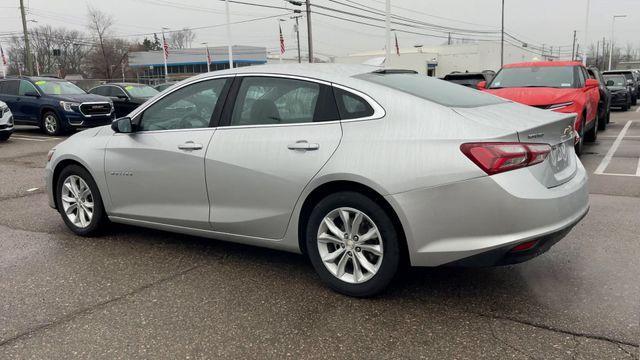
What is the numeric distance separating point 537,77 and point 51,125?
12.6m

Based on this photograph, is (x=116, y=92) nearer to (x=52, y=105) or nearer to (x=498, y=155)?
(x=52, y=105)

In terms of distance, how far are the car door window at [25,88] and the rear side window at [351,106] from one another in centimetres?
1412

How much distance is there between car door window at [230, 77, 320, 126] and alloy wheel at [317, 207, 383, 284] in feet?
2.41

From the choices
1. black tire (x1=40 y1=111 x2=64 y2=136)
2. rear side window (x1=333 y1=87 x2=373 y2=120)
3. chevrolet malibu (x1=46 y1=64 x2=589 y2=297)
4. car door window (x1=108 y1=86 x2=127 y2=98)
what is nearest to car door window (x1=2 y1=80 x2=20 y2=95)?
black tire (x1=40 y1=111 x2=64 y2=136)

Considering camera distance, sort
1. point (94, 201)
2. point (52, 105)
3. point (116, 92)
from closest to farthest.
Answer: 1. point (94, 201)
2. point (52, 105)
3. point (116, 92)

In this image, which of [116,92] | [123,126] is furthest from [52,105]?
[123,126]

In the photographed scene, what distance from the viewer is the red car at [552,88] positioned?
8.26m

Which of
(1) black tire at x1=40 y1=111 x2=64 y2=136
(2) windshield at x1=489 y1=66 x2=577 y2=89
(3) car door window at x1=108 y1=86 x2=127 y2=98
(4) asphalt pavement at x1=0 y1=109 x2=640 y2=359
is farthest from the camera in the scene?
(3) car door window at x1=108 y1=86 x2=127 y2=98

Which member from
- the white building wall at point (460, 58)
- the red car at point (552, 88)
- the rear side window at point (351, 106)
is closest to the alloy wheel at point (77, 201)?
the rear side window at point (351, 106)

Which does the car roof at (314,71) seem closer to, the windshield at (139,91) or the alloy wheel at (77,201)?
the alloy wheel at (77,201)

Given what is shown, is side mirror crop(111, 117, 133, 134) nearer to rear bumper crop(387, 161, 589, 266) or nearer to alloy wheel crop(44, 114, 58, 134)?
rear bumper crop(387, 161, 589, 266)

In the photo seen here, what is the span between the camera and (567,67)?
382 inches

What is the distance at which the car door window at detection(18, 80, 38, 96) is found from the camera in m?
14.9

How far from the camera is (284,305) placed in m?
3.47
